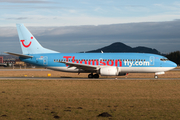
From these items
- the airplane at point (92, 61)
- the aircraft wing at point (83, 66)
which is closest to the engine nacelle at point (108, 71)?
the airplane at point (92, 61)

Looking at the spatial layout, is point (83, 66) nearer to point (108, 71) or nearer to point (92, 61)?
point (92, 61)

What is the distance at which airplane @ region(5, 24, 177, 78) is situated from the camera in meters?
39.9

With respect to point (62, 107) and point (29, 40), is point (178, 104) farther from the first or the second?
point (29, 40)

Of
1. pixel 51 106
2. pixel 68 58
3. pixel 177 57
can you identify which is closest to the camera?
pixel 51 106

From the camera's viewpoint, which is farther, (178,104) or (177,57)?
(177,57)

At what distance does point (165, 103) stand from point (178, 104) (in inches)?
32.7

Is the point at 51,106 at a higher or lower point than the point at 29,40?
lower

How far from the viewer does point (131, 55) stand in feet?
135

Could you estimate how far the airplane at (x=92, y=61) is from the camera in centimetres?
3994

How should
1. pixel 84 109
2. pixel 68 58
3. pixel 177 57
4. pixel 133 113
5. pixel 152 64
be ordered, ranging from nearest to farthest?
pixel 133 113 → pixel 84 109 → pixel 152 64 → pixel 68 58 → pixel 177 57

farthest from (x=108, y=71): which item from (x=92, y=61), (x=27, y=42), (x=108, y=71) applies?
(x=27, y=42)

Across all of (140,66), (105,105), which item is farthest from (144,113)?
(140,66)

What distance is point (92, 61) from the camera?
41406mm

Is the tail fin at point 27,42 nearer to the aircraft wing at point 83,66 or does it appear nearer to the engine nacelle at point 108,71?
the aircraft wing at point 83,66
